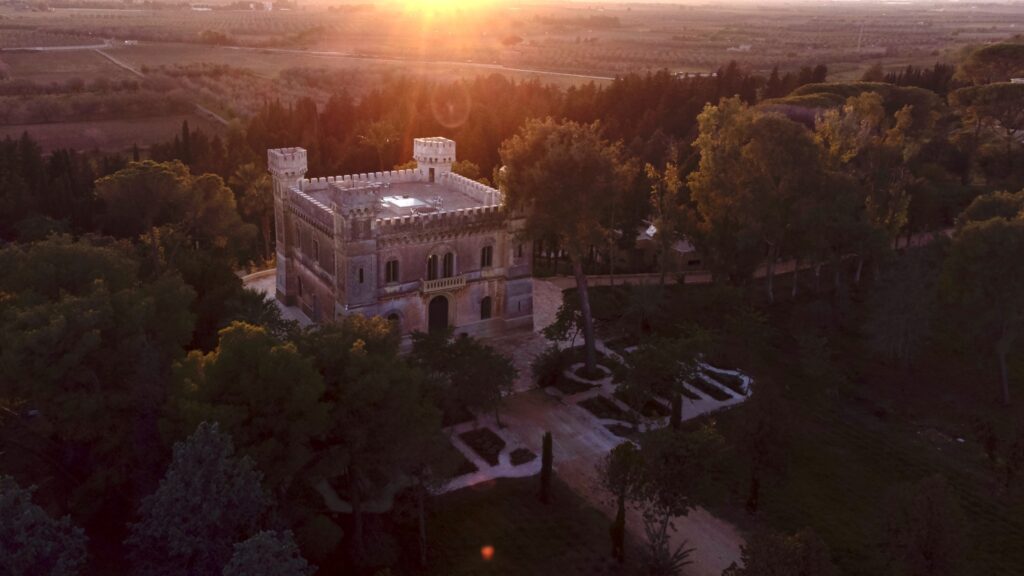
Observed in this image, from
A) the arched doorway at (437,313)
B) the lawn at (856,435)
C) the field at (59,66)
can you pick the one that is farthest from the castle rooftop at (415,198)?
the field at (59,66)

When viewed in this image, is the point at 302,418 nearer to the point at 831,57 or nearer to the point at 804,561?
the point at 804,561

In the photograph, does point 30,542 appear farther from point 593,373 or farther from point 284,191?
point 284,191

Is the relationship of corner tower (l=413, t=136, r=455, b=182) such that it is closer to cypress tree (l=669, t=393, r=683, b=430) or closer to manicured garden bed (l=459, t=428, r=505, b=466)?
manicured garden bed (l=459, t=428, r=505, b=466)

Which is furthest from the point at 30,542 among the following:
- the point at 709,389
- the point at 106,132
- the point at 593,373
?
the point at 106,132

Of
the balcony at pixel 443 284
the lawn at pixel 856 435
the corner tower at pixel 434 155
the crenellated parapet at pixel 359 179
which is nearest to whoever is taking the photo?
the lawn at pixel 856 435

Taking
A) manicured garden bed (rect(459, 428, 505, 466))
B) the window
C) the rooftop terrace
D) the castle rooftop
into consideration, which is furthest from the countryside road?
manicured garden bed (rect(459, 428, 505, 466))

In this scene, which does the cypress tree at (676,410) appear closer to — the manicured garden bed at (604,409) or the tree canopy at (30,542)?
the manicured garden bed at (604,409)
